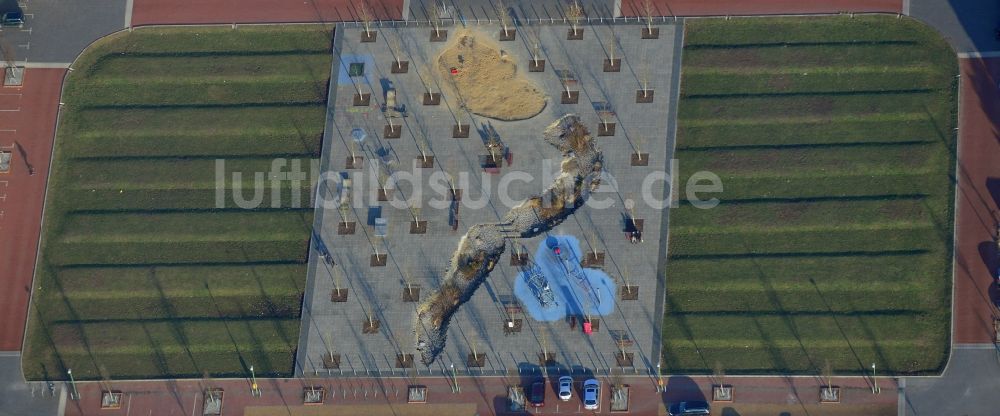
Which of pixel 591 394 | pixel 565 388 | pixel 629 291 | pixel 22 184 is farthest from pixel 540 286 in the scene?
pixel 22 184

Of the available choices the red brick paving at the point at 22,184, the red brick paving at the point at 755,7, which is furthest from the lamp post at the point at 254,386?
the red brick paving at the point at 755,7

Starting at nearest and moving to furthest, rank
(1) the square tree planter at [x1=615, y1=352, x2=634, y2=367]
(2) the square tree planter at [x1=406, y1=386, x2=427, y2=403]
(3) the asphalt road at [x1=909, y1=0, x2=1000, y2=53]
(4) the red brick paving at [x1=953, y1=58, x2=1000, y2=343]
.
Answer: (4) the red brick paving at [x1=953, y1=58, x2=1000, y2=343] < (1) the square tree planter at [x1=615, y1=352, x2=634, y2=367] < (2) the square tree planter at [x1=406, y1=386, x2=427, y2=403] < (3) the asphalt road at [x1=909, y1=0, x2=1000, y2=53]

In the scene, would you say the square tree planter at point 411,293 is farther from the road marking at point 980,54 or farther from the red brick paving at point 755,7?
the road marking at point 980,54

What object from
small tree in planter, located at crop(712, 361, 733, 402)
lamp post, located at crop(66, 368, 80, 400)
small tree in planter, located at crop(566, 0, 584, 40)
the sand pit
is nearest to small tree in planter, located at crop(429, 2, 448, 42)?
the sand pit

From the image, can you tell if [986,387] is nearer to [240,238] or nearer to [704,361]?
[704,361]

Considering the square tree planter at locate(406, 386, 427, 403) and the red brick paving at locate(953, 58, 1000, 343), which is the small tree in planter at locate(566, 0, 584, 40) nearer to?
the red brick paving at locate(953, 58, 1000, 343)
